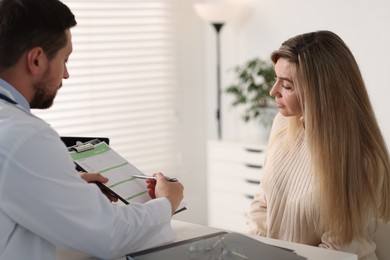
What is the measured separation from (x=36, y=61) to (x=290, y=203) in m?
1.18

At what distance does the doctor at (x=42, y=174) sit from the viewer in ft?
5.52

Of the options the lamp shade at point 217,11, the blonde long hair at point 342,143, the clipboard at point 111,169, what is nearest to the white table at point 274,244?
the clipboard at point 111,169

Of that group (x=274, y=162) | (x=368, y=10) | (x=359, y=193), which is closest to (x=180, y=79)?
(x=368, y=10)

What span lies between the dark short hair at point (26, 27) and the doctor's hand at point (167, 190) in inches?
18.6

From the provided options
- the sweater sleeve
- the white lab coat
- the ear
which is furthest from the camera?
the sweater sleeve

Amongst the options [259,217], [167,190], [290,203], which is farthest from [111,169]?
[259,217]

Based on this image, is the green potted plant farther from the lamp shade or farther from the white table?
the white table

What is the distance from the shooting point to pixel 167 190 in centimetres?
200

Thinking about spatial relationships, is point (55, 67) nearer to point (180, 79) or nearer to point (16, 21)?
point (16, 21)

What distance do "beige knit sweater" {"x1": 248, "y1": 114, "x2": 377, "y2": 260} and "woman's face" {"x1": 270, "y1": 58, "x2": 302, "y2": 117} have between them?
0.50 ft

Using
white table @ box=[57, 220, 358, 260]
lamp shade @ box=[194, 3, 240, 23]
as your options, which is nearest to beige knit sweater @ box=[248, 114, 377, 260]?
white table @ box=[57, 220, 358, 260]

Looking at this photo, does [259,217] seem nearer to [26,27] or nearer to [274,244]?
[274,244]

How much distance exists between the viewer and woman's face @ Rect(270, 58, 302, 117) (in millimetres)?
2631

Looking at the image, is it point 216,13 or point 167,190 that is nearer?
point 167,190
